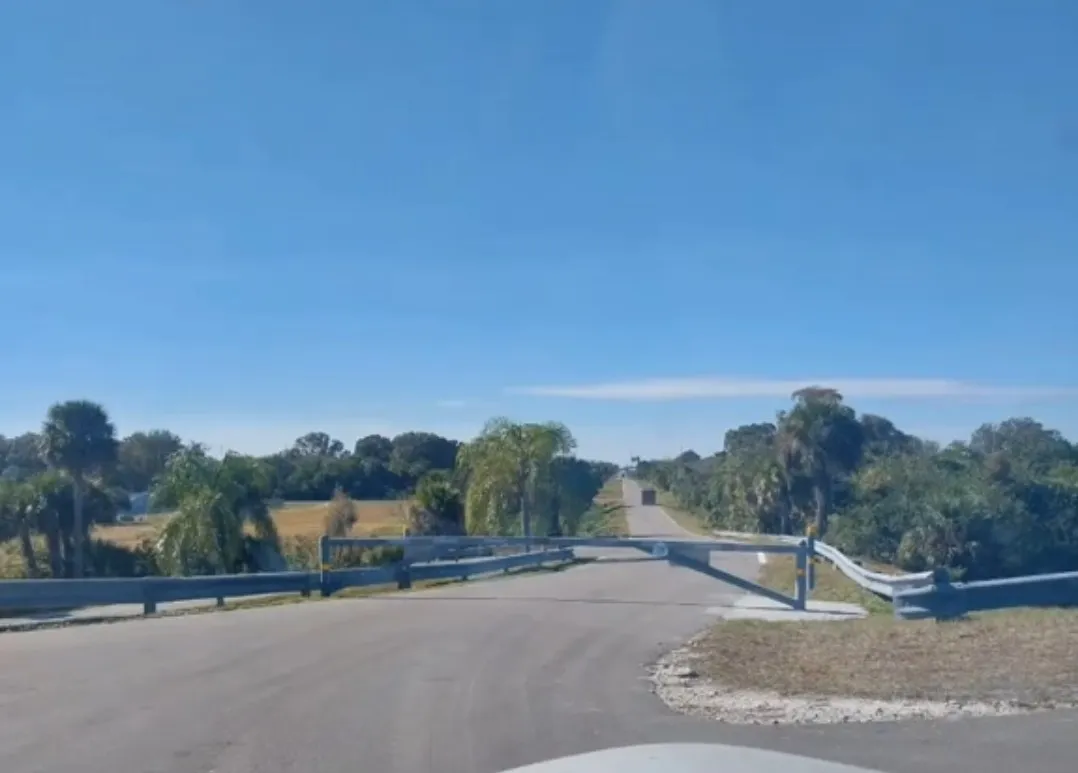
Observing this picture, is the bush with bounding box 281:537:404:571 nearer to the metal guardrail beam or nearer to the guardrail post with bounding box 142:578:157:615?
the metal guardrail beam

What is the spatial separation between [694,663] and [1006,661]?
9.82 ft

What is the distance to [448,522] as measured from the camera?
5438 cm

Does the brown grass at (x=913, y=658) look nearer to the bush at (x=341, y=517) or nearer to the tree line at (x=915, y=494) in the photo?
the tree line at (x=915, y=494)

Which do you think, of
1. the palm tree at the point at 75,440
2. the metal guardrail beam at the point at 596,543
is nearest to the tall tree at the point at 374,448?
the palm tree at the point at 75,440

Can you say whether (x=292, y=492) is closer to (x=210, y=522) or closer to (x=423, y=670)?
(x=210, y=522)

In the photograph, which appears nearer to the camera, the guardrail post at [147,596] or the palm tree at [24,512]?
the guardrail post at [147,596]

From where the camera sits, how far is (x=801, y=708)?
990 centimetres

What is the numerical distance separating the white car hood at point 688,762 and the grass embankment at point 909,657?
6.68 meters

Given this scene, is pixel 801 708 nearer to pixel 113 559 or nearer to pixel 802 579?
pixel 802 579

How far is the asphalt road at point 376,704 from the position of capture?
27.3 ft

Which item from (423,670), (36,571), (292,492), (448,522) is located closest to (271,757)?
(423,670)

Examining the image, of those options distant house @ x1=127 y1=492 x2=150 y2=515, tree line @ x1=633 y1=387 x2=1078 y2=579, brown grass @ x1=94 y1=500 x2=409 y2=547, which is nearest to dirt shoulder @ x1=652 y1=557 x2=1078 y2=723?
tree line @ x1=633 y1=387 x2=1078 y2=579

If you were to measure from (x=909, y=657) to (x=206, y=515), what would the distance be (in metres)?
29.1

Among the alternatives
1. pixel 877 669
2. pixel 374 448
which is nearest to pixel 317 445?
pixel 374 448
